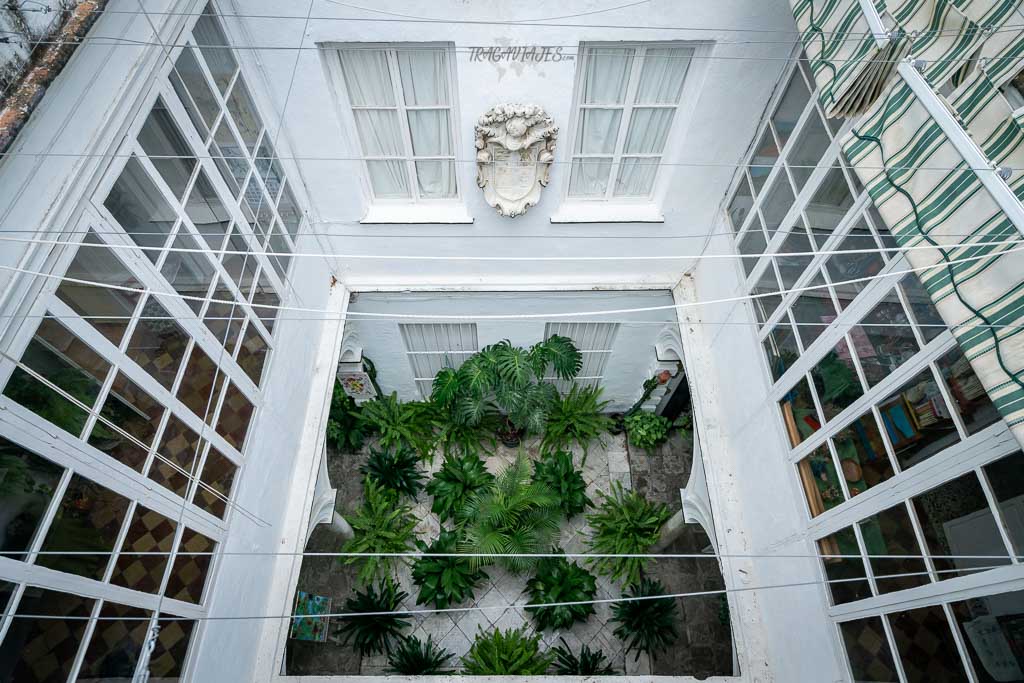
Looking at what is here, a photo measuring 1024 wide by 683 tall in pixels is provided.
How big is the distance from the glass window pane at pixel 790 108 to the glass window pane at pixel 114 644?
667 centimetres

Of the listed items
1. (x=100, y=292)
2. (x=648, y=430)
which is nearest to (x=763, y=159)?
(x=648, y=430)

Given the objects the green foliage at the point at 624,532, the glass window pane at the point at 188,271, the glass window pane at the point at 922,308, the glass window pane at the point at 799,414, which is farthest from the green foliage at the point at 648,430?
the glass window pane at the point at 188,271

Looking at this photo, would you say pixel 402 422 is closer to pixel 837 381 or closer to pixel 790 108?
pixel 837 381

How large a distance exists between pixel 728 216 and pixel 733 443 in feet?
8.99

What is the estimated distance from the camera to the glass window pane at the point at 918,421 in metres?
3.70

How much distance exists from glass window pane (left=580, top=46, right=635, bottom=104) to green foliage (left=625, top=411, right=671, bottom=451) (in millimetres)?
5361

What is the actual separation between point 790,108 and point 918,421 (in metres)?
3.18

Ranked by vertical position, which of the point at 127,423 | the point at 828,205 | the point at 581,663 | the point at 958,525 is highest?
the point at 828,205

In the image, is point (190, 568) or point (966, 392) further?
point (190, 568)

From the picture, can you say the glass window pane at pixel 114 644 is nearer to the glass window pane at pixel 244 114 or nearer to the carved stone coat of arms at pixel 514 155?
the glass window pane at pixel 244 114

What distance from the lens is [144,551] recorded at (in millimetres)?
3875

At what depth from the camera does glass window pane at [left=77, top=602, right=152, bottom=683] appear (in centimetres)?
338

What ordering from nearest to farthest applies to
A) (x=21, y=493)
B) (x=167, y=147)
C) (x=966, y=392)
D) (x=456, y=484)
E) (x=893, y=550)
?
(x=21, y=493)
(x=966, y=392)
(x=167, y=147)
(x=893, y=550)
(x=456, y=484)

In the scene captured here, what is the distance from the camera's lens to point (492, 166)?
6.04 meters
